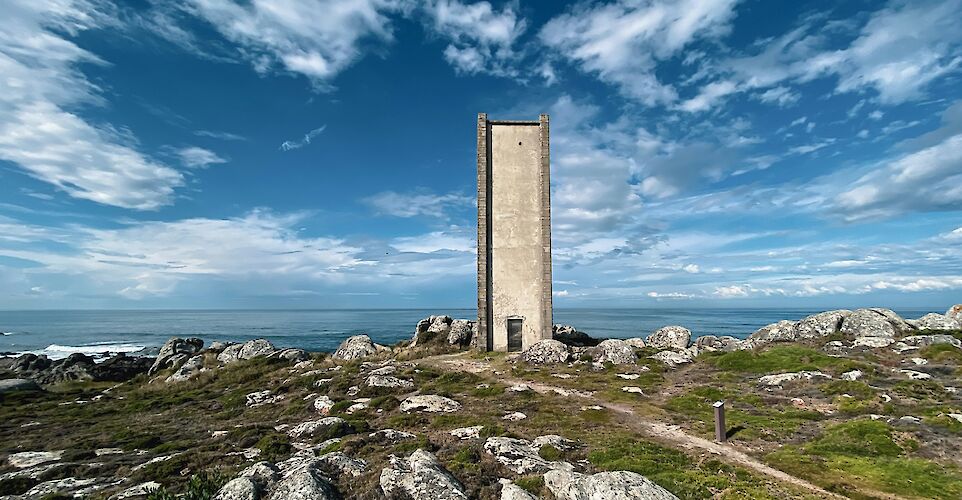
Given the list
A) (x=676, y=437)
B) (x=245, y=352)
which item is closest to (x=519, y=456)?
(x=676, y=437)

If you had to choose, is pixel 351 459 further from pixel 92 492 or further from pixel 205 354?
pixel 205 354

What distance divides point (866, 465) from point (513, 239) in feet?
98.2

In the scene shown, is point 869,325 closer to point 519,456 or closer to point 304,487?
point 519,456

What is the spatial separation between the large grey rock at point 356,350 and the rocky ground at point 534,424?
1.24 m

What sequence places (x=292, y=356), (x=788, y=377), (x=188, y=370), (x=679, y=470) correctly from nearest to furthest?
(x=679, y=470) < (x=788, y=377) < (x=292, y=356) < (x=188, y=370)

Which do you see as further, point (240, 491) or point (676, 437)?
point (676, 437)

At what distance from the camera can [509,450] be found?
1542 centimetres

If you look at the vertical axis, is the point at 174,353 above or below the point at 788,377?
below

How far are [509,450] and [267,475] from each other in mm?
7588

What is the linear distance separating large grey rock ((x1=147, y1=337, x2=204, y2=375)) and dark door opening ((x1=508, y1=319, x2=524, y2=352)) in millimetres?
36899

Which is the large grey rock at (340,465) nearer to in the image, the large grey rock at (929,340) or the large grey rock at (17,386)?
the large grey rock at (929,340)

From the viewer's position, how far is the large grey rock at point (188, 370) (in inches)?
1667

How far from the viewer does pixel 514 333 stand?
41031mm

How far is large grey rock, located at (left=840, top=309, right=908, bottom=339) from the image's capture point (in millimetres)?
36312
